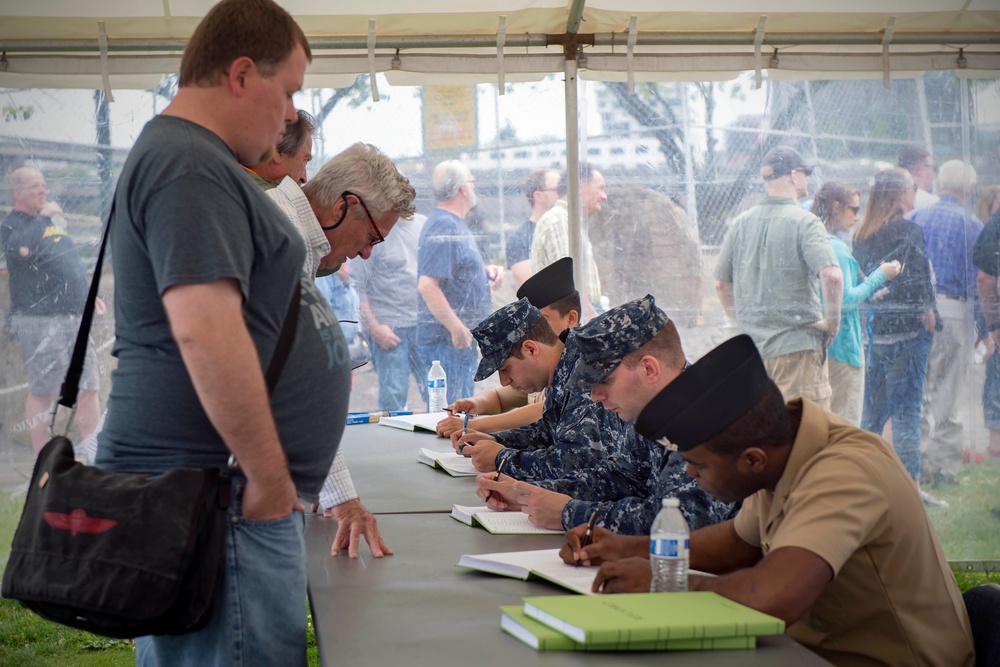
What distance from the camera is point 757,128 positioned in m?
4.90

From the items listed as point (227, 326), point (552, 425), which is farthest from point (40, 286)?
point (227, 326)

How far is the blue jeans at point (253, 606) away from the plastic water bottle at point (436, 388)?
3.44 m

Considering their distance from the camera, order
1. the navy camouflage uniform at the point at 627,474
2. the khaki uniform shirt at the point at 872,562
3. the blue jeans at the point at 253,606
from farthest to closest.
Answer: the navy camouflage uniform at the point at 627,474
the khaki uniform shirt at the point at 872,562
the blue jeans at the point at 253,606

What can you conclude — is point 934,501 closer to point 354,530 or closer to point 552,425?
point 552,425

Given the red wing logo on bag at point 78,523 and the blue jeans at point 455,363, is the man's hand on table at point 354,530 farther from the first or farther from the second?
the blue jeans at point 455,363

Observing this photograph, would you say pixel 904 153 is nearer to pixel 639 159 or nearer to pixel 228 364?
pixel 639 159

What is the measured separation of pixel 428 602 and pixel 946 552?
382cm

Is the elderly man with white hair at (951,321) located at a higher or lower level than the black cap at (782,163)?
lower

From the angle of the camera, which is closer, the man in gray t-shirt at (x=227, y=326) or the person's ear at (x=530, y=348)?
the man in gray t-shirt at (x=227, y=326)

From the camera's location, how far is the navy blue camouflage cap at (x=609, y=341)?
7.94 ft

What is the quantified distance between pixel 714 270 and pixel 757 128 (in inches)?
29.1

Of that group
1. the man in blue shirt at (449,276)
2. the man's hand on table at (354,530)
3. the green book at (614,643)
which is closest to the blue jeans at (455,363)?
the man in blue shirt at (449,276)

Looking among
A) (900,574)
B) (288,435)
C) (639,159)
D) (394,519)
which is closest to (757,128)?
(639,159)

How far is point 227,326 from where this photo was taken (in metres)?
1.35
